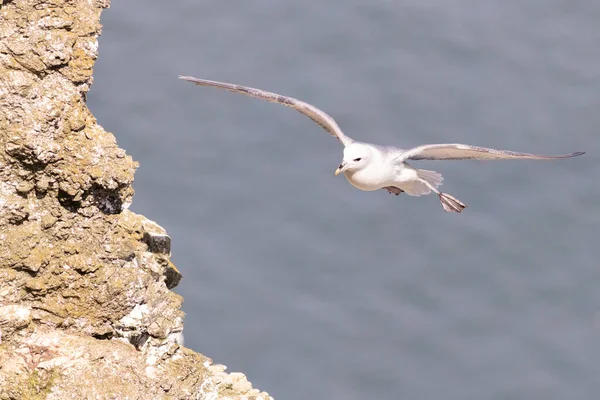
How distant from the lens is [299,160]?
20.1 m

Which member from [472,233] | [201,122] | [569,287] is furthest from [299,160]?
[569,287]

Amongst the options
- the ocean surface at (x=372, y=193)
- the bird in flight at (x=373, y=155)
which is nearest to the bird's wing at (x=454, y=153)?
the bird in flight at (x=373, y=155)

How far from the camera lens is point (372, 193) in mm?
19797

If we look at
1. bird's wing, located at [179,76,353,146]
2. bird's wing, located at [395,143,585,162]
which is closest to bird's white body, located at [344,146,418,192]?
bird's wing, located at [395,143,585,162]

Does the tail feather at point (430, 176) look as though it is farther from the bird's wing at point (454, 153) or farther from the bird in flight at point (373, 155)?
the bird's wing at point (454, 153)

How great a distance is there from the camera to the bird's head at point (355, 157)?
11438mm

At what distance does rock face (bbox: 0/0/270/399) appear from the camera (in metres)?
7.39

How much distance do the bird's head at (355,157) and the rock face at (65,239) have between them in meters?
3.81

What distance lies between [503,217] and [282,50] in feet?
16.7

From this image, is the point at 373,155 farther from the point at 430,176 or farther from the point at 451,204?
the point at 451,204

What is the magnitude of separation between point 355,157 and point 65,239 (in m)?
4.26

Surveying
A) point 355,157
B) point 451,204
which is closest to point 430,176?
point 451,204

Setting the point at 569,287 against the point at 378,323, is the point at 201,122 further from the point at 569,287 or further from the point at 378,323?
the point at 569,287

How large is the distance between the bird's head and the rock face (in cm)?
381
